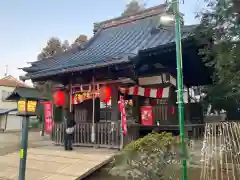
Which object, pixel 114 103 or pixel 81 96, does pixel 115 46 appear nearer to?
pixel 81 96

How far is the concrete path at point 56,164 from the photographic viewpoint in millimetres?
6067

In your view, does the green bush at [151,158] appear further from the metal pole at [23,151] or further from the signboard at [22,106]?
the signboard at [22,106]

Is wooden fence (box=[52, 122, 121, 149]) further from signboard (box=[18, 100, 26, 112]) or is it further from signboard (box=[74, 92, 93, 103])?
signboard (box=[18, 100, 26, 112])

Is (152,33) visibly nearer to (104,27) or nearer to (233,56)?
(104,27)

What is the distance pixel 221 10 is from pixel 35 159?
7054 millimetres

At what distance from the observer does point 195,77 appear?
12625 mm

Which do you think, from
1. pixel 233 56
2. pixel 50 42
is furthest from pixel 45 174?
pixel 50 42

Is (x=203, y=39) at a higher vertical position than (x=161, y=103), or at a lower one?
higher

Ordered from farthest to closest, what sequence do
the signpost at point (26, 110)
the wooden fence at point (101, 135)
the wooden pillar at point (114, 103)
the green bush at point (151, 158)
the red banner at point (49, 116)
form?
1. the red banner at point (49, 116)
2. the wooden pillar at point (114, 103)
3. the wooden fence at point (101, 135)
4. the signpost at point (26, 110)
5. the green bush at point (151, 158)

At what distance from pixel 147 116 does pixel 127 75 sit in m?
2.08

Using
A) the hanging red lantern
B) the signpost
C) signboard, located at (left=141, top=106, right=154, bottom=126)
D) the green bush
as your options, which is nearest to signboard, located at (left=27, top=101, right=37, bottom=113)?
the signpost

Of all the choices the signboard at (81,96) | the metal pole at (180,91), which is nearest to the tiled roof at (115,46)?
the signboard at (81,96)

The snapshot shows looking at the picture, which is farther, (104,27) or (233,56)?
(104,27)

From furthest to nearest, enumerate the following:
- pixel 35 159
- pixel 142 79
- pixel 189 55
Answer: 1. pixel 142 79
2. pixel 189 55
3. pixel 35 159
